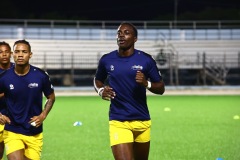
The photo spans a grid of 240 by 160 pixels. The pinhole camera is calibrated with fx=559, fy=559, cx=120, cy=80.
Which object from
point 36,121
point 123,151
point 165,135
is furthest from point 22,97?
point 165,135

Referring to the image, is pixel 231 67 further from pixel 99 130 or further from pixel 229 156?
pixel 229 156

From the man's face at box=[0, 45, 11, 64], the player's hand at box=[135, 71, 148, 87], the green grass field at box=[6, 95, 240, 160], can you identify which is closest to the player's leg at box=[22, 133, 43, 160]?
the player's hand at box=[135, 71, 148, 87]

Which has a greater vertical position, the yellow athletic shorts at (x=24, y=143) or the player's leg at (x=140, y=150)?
the yellow athletic shorts at (x=24, y=143)

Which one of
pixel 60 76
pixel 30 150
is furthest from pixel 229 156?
pixel 60 76

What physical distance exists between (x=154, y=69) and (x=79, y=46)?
1613 inches

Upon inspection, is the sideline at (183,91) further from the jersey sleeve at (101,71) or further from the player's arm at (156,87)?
the player's arm at (156,87)

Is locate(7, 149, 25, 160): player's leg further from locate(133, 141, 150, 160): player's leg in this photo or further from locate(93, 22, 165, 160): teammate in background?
locate(133, 141, 150, 160): player's leg

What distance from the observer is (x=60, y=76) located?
1618 inches

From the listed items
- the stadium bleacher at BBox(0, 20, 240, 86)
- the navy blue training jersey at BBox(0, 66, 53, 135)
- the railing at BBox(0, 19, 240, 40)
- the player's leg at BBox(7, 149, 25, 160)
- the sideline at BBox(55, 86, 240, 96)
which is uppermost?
the navy blue training jersey at BBox(0, 66, 53, 135)

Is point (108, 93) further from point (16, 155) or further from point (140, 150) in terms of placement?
point (16, 155)

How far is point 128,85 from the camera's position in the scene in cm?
715

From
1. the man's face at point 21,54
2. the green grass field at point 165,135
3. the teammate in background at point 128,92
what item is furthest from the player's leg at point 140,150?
the green grass field at point 165,135

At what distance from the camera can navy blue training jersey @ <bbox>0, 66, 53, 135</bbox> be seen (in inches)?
279

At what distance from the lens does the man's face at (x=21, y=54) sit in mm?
7137
